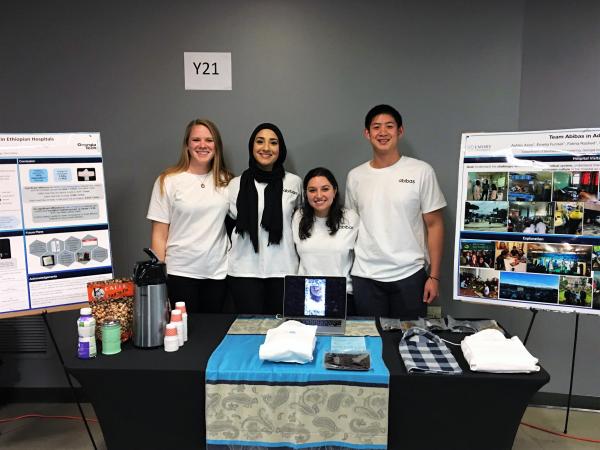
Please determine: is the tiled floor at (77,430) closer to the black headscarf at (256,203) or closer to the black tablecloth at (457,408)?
the black tablecloth at (457,408)

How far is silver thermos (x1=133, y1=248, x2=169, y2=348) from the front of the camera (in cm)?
162

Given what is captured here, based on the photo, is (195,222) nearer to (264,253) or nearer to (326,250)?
(264,253)

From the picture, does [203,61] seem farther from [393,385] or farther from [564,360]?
[564,360]

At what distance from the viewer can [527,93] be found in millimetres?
2520

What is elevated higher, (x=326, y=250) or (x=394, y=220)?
(x=394, y=220)

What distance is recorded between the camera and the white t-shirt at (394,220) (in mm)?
2145

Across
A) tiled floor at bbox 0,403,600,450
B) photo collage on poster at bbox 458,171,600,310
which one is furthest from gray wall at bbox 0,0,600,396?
photo collage on poster at bbox 458,171,600,310

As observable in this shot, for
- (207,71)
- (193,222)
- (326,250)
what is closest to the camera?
(326,250)

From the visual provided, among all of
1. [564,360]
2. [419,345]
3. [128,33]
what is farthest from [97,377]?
[564,360]

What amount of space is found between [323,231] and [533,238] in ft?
3.28

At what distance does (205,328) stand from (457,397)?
106cm

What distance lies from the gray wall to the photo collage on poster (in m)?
0.60

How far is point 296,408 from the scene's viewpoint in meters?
1.46

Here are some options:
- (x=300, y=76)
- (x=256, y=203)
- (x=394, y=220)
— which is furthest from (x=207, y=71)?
(x=394, y=220)
